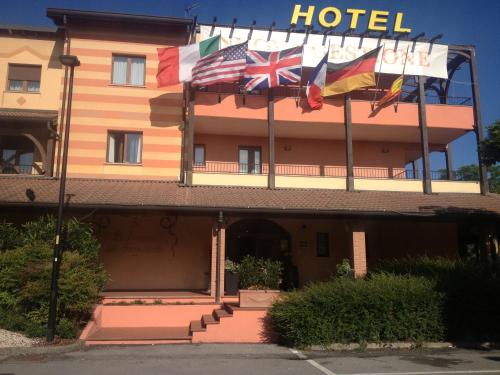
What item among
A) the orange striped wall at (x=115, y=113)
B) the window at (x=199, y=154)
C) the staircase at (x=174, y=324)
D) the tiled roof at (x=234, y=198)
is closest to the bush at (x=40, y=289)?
the staircase at (x=174, y=324)

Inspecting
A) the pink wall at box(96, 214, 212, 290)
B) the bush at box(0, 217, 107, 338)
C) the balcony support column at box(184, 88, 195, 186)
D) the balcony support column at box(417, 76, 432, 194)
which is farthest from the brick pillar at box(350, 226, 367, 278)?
the bush at box(0, 217, 107, 338)

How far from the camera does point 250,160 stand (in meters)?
19.3

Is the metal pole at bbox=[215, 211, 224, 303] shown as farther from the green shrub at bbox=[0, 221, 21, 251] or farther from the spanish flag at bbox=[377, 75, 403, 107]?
the spanish flag at bbox=[377, 75, 403, 107]

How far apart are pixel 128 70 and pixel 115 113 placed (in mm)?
1917

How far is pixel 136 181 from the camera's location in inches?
671

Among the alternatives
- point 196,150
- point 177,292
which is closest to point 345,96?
point 196,150

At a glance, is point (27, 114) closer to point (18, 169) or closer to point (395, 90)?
point (18, 169)

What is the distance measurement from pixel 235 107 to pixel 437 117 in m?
8.36

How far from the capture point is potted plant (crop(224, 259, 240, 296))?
46.8ft

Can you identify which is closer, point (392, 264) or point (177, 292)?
point (392, 264)

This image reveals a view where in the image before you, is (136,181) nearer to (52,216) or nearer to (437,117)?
(52,216)

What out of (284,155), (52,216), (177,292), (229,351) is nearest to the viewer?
(229,351)

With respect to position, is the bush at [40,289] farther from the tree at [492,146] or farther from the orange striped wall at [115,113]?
the tree at [492,146]

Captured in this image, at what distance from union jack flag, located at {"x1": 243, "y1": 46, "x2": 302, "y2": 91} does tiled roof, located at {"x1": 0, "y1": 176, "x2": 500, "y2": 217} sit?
4119 millimetres
